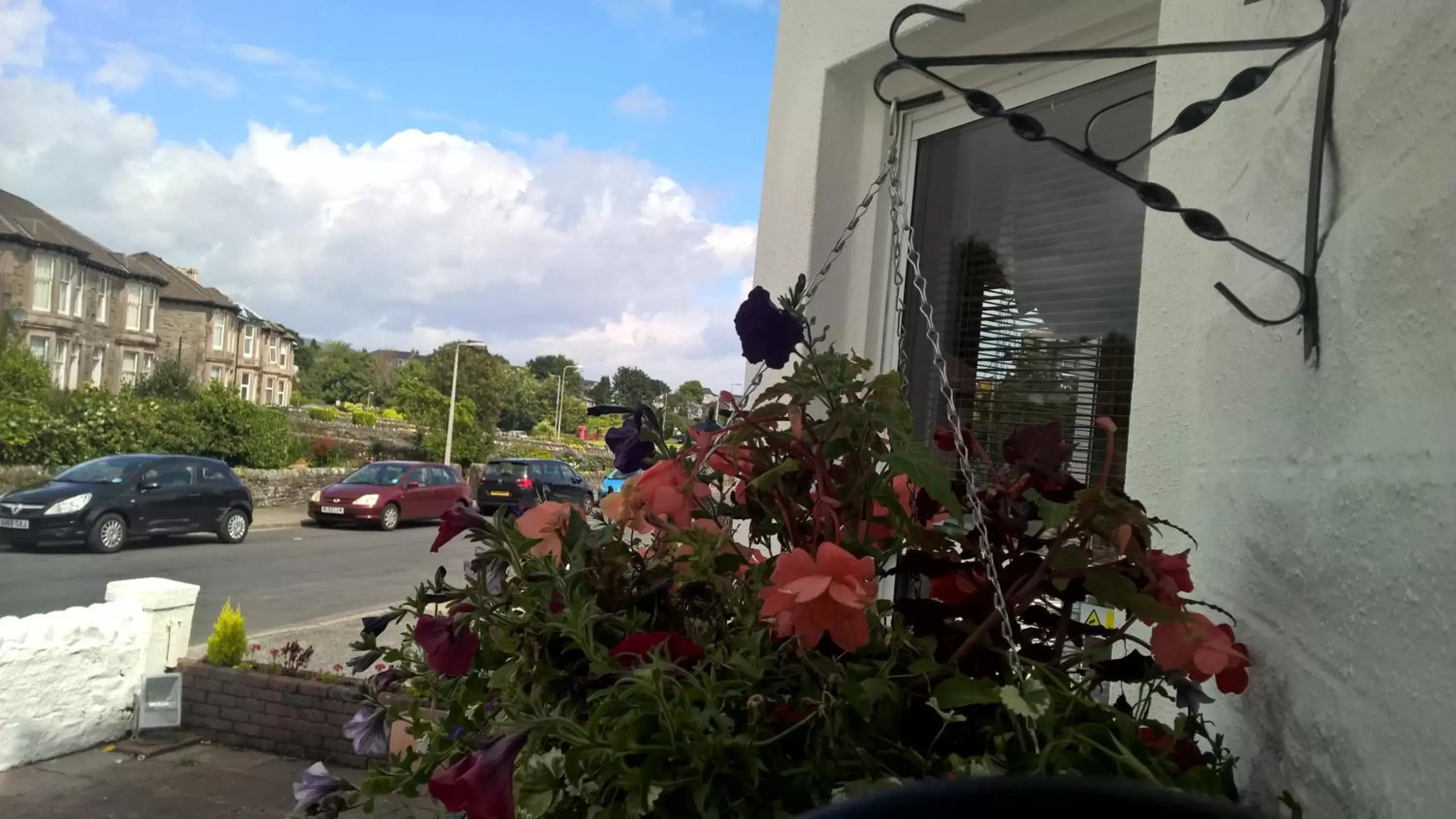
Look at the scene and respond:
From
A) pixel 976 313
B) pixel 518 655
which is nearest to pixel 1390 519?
pixel 518 655

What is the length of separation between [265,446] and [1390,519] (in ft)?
100

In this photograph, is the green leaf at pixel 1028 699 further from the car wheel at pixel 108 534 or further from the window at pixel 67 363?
the window at pixel 67 363

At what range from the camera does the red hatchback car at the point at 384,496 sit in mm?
20094

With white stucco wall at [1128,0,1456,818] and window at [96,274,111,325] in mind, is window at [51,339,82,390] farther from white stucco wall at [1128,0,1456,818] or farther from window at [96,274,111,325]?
white stucco wall at [1128,0,1456,818]

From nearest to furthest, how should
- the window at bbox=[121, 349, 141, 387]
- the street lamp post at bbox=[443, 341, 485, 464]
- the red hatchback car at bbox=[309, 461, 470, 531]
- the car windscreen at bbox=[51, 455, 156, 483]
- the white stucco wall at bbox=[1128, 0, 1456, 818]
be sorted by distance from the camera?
the white stucco wall at bbox=[1128, 0, 1456, 818]
the car windscreen at bbox=[51, 455, 156, 483]
the red hatchback car at bbox=[309, 461, 470, 531]
the street lamp post at bbox=[443, 341, 485, 464]
the window at bbox=[121, 349, 141, 387]

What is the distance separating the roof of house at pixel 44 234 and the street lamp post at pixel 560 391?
2096cm

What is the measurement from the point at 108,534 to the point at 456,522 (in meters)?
16.7

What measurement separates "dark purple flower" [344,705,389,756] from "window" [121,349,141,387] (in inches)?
1708

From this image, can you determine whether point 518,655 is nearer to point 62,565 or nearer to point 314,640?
point 314,640

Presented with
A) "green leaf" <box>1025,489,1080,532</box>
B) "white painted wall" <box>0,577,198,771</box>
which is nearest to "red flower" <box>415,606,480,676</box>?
"green leaf" <box>1025,489,1080,532</box>

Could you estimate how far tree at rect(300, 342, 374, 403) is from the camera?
6588 cm

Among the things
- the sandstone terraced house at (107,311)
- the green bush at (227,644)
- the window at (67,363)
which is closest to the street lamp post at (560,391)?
the sandstone terraced house at (107,311)

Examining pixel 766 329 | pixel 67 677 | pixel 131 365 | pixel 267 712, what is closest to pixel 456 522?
pixel 766 329

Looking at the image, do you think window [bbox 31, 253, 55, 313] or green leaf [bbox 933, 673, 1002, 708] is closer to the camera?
green leaf [bbox 933, 673, 1002, 708]
